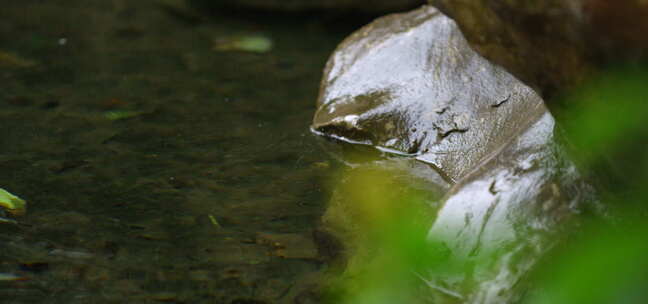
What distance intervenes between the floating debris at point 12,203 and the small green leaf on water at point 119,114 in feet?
3.07

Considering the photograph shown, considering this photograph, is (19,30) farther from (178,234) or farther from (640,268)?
(640,268)

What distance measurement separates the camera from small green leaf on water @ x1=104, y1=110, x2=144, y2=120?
137 inches

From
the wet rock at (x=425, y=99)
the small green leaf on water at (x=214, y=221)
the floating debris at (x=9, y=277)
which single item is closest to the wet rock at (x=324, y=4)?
the wet rock at (x=425, y=99)

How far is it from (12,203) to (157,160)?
0.65 meters

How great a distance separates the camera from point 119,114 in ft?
11.6

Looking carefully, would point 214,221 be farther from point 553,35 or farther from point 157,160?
point 553,35

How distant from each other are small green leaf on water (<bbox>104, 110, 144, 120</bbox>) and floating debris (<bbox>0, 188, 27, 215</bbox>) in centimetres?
94

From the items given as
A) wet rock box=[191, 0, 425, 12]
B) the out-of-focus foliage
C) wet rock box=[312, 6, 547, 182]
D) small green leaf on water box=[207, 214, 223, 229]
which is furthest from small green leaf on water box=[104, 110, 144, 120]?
the out-of-focus foliage

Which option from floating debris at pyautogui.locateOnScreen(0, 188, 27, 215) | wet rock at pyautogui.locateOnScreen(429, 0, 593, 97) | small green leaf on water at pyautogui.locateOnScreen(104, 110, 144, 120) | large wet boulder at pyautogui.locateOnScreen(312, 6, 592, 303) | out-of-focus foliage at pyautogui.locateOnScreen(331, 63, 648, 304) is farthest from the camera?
small green leaf on water at pyautogui.locateOnScreen(104, 110, 144, 120)

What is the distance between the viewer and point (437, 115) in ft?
10.6

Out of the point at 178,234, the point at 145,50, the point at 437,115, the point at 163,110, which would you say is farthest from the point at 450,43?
the point at 145,50

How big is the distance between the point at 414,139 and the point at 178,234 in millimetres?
1259

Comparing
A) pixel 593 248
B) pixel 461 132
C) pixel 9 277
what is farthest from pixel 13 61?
pixel 593 248

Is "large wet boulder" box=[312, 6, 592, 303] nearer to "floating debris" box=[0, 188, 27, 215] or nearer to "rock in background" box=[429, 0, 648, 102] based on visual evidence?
"rock in background" box=[429, 0, 648, 102]
